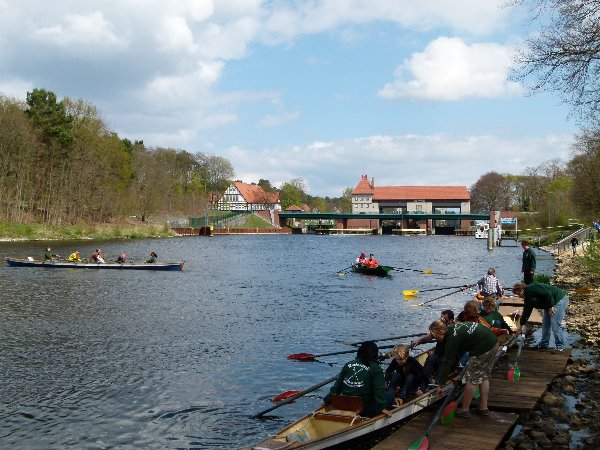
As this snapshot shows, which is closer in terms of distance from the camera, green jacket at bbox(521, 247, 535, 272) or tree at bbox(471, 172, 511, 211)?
green jacket at bbox(521, 247, 535, 272)

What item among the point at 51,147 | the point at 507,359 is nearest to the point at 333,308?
the point at 507,359

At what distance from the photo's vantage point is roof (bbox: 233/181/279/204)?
184 meters

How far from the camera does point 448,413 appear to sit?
423 inches

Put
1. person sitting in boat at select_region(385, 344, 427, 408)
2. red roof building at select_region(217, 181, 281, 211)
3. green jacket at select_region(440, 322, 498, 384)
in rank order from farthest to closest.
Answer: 1. red roof building at select_region(217, 181, 281, 211)
2. person sitting in boat at select_region(385, 344, 427, 408)
3. green jacket at select_region(440, 322, 498, 384)

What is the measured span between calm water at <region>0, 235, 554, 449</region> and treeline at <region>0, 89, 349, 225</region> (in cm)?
3742

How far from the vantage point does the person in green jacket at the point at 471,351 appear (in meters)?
10.7

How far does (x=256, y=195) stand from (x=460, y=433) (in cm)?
17776

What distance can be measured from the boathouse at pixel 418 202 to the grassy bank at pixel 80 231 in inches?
3072

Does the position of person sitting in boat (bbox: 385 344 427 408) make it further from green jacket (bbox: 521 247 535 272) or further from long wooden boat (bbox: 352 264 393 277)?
long wooden boat (bbox: 352 264 393 277)

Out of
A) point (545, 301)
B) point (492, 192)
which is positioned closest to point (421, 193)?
point (492, 192)

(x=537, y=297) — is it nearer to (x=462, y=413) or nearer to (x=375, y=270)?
(x=462, y=413)

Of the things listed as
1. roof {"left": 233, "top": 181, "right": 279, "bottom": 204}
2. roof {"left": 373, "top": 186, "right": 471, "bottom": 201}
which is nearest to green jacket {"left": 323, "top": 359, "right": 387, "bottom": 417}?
roof {"left": 373, "top": 186, "right": 471, "bottom": 201}

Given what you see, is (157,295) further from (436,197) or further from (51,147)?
(436,197)

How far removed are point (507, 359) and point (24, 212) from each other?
7774 cm
